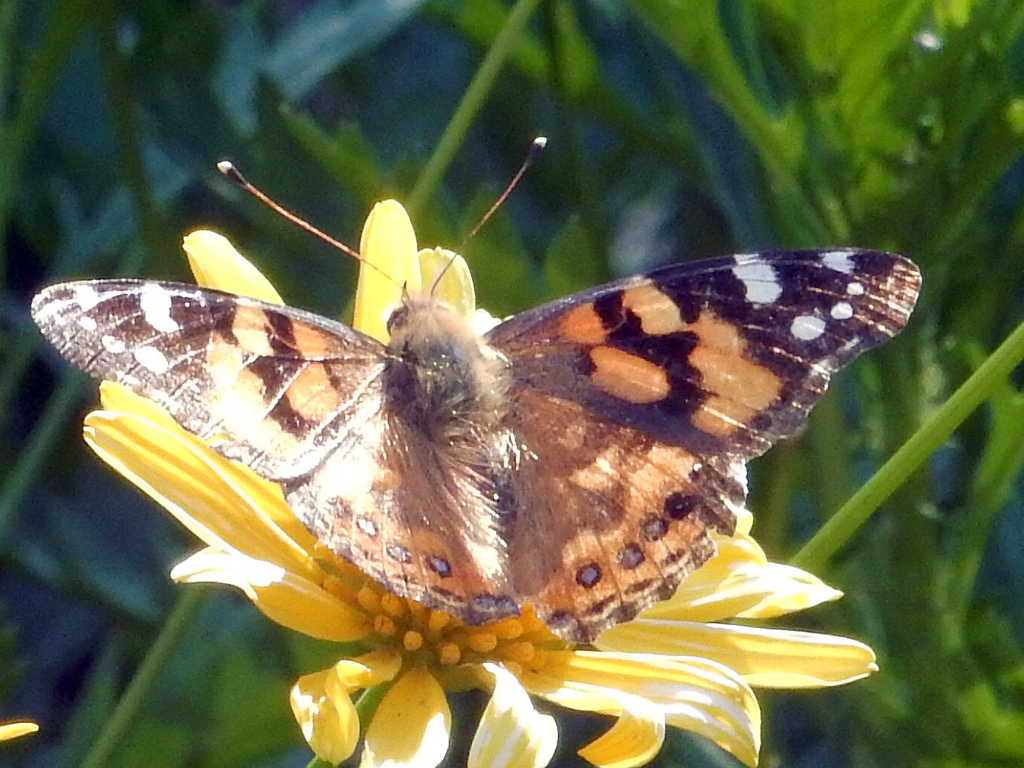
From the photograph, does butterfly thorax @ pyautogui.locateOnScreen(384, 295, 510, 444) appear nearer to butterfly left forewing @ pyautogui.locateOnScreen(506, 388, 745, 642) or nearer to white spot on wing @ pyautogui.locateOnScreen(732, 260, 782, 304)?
butterfly left forewing @ pyautogui.locateOnScreen(506, 388, 745, 642)

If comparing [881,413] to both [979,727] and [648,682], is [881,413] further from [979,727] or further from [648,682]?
[648,682]

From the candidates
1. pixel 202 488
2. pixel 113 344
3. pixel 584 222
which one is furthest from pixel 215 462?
pixel 584 222

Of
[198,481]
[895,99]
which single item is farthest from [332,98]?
[198,481]

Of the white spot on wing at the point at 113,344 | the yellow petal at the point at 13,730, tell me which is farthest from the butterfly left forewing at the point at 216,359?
the yellow petal at the point at 13,730

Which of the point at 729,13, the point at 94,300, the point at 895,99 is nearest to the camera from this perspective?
the point at 94,300

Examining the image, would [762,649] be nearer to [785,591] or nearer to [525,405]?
[785,591]

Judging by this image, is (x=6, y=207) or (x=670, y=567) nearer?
(x=670, y=567)
